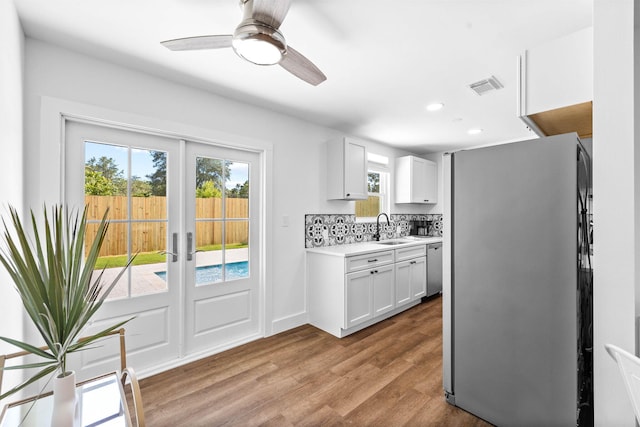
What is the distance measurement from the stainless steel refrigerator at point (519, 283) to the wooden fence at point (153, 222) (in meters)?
1.90

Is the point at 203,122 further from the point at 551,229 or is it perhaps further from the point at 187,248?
the point at 551,229

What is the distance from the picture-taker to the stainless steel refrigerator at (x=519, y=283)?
1.50 metres

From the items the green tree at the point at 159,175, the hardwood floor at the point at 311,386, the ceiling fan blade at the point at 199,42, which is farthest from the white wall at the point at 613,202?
the green tree at the point at 159,175

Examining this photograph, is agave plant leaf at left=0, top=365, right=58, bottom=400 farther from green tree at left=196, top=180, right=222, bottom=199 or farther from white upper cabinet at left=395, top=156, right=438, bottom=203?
white upper cabinet at left=395, top=156, right=438, bottom=203

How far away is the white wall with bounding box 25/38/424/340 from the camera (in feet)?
6.03

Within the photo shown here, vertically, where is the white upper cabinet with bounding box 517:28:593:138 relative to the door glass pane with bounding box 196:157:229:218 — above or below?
above

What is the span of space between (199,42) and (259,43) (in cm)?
35

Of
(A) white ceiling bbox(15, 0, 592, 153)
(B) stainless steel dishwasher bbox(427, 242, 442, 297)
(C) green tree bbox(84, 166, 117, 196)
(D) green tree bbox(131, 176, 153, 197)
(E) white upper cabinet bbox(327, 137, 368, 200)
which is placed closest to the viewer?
(A) white ceiling bbox(15, 0, 592, 153)

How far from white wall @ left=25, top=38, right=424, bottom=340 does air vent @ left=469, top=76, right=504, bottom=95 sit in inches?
67.2

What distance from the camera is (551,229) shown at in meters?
1.54

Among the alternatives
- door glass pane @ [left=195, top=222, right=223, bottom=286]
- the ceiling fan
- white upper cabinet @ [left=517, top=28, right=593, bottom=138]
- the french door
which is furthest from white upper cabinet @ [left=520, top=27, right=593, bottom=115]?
door glass pane @ [left=195, top=222, right=223, bottom=286]

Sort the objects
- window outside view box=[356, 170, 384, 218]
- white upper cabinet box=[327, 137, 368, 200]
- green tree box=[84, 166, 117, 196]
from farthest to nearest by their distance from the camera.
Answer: window outside view box=[356, 170, 384, 218]
white upper cabinet box=[327, 137, 368, 200]
green tree box=[84, 166, 117, 196]

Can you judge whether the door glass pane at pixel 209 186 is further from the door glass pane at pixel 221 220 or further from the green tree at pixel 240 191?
the green tree at pixel 240 191

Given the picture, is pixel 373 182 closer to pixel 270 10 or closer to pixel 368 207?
pixel 368 207
